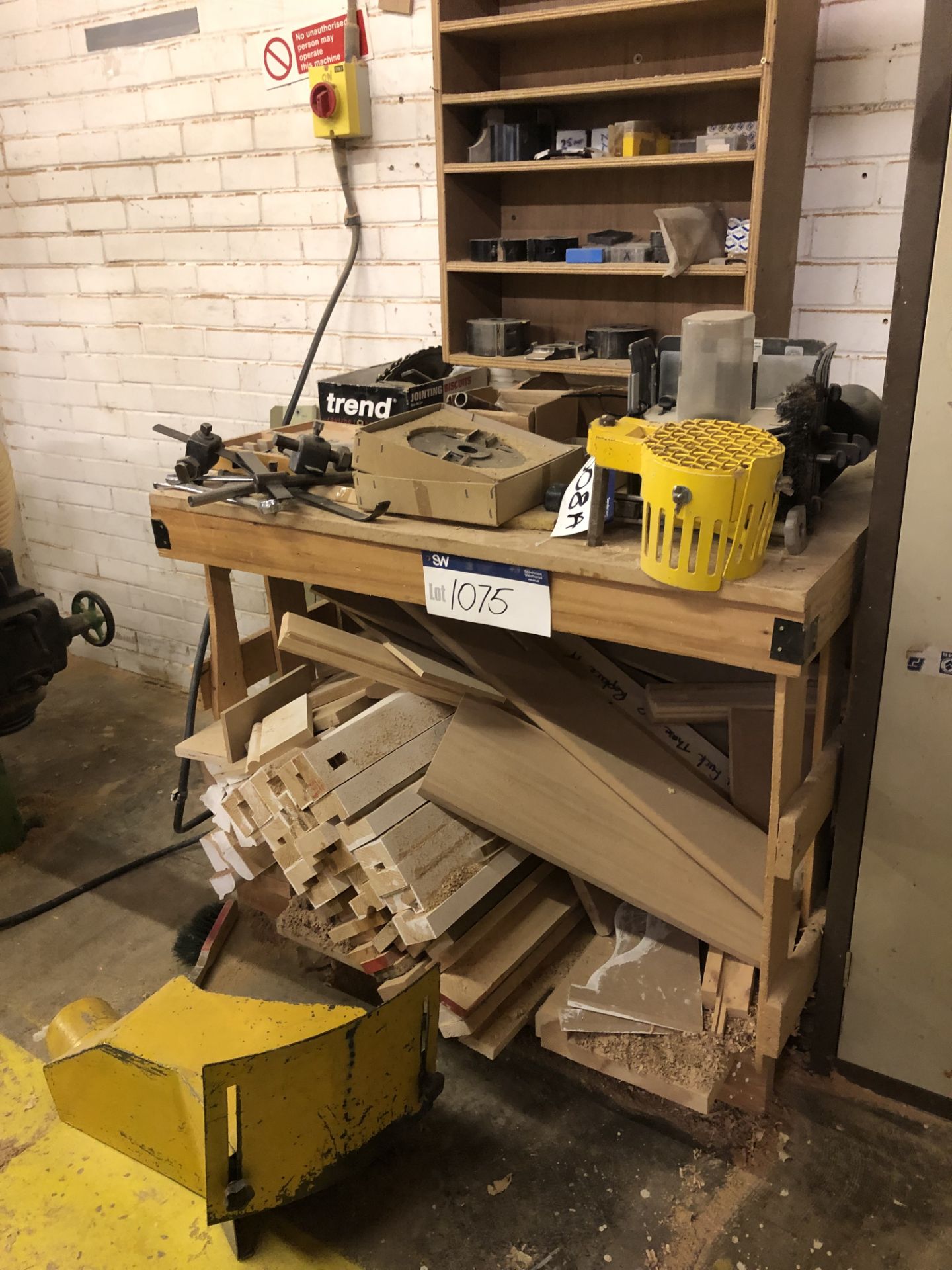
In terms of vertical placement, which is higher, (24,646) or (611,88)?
(611,88)

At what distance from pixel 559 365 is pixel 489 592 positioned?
2.46 ft

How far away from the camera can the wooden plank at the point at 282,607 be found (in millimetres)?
2092

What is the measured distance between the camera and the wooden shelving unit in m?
1.62

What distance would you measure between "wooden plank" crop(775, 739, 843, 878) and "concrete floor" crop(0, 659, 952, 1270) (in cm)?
56

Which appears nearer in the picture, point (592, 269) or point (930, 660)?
point (930, 660)

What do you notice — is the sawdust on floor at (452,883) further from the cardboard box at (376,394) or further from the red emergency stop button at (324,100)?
the red emergency stop button at (324,100)

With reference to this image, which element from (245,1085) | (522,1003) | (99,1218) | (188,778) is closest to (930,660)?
(522,1003)

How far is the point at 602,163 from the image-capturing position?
1729 millimetres

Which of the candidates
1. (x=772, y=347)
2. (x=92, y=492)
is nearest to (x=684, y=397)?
(x=772, y=347)

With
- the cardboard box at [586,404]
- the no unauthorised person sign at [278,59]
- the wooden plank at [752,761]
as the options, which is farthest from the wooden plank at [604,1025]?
the no unauthorised person sign at [278,59]

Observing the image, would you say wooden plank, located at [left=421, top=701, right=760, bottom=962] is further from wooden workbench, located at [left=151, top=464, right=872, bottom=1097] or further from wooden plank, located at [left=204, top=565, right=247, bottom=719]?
wooden plank, located at [left=204, top=565, right=247, bottom=719]

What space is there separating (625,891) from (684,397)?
0.82 meters

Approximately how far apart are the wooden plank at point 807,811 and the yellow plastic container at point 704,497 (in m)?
0.36

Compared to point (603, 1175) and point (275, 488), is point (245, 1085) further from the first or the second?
point (275, 488)
